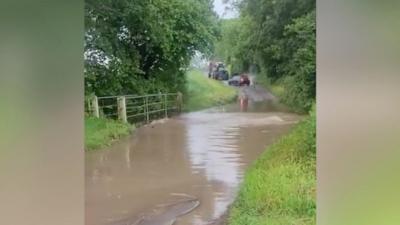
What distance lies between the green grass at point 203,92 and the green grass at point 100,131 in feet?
1.52

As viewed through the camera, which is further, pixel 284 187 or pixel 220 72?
pixel 220 72

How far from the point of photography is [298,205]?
305cm

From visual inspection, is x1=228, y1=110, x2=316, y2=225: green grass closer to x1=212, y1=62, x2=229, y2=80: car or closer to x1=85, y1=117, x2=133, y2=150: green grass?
x1=212, y1=62, x2=229, y2=80: car

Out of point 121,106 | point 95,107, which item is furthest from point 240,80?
point 95,107

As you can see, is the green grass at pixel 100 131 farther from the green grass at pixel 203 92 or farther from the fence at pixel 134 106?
the green grass at pixel 203 92

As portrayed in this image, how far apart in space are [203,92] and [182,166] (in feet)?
1.65

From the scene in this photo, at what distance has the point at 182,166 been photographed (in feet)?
10.4

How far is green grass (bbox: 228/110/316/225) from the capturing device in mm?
3049

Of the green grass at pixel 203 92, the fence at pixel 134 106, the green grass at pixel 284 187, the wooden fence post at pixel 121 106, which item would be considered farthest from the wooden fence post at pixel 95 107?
the green grass at pixel 284 187

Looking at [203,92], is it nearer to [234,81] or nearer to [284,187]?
[234,81]

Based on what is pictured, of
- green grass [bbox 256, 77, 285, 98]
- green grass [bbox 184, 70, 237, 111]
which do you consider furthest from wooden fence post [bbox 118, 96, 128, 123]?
green grass [bbox 256, 77, 285, 98]
